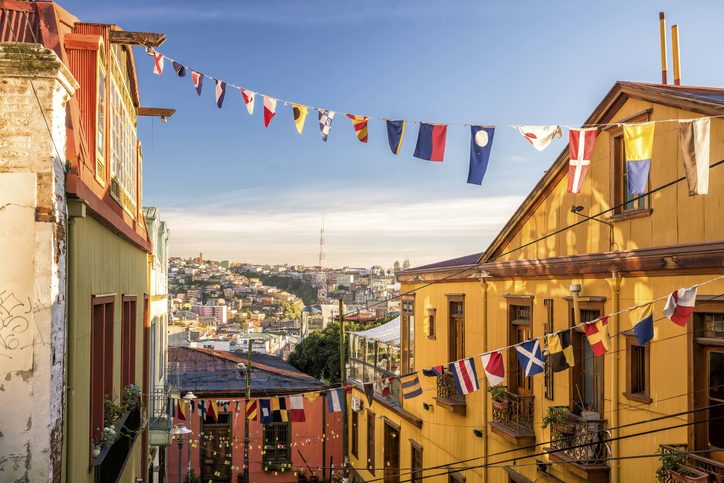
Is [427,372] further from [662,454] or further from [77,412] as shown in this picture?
[77,412]

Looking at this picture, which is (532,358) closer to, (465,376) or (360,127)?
(465,376)

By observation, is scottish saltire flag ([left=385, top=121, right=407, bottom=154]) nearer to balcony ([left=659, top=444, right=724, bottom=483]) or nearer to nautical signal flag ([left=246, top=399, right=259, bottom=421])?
balcony ([left=659, top=444, right=724, bottom=483])

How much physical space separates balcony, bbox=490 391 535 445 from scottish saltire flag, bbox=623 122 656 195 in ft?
19.7

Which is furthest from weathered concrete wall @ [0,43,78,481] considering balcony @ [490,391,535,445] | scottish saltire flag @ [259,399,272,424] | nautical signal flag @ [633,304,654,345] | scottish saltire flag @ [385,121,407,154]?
scottish saltire flag @ [259,399,272,424]

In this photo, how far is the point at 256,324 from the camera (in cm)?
11844

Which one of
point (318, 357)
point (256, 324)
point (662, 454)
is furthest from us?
point (256, 324)

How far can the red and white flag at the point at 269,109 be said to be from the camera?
9923 mm

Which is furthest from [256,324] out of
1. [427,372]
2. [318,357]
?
[427,372]

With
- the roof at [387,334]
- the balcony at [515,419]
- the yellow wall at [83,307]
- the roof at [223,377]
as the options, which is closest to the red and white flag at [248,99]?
the yellow wall at [83,307]

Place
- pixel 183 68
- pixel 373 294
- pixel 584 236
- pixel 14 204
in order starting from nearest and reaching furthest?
pixel 14 204
pixel 183 68
pixel 584 236
pixel 373 294

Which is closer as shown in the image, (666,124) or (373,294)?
(666,124)

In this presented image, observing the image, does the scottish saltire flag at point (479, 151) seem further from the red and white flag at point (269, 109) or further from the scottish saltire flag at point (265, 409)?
the scottish saltire flag at point (265, 409)

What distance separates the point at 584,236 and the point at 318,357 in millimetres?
33013

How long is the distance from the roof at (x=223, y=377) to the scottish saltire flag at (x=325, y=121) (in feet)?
63.2
